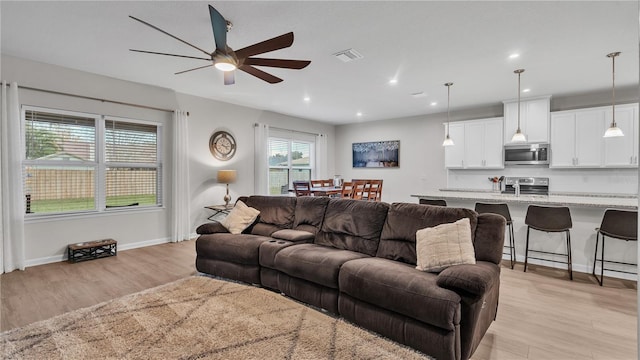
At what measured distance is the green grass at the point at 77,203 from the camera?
13.3 ft

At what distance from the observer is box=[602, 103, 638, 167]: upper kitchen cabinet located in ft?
15.1

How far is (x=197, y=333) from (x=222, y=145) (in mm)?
4198

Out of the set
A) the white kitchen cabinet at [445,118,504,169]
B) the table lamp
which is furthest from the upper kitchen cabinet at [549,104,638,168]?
the table lamp

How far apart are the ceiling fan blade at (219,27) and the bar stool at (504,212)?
3.53m

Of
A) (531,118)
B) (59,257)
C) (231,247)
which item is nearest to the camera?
(231,247)

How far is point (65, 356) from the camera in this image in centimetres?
200

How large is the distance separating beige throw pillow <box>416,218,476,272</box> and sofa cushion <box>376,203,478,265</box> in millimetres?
128

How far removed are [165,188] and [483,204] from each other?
4.99 m

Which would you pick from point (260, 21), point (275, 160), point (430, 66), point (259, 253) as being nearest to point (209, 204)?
point (275, 160)

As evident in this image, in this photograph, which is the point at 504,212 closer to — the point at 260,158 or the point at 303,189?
the point at 303,189

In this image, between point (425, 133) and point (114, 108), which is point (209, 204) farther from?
point (425, 133)

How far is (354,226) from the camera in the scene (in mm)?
3086

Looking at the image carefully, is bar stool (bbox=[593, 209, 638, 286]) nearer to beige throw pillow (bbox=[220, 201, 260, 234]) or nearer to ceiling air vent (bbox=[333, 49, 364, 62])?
ceiling air vent (bbox=[333, 49, 364, 62])

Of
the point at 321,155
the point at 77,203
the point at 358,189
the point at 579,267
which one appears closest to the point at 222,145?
the point at 77,203
